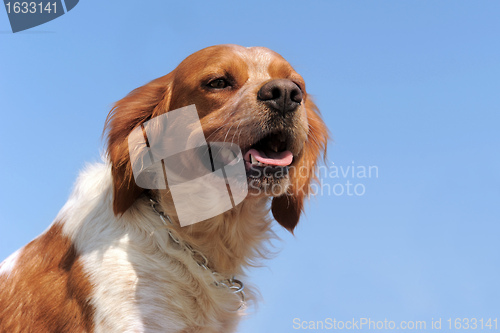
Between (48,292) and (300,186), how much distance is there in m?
1.93

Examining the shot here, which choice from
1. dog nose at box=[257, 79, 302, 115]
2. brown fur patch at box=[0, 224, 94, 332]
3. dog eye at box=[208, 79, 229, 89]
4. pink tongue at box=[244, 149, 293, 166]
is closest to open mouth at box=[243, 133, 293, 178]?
pink tongue at box=[244, 149, 293, 166]

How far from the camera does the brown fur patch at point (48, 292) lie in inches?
151

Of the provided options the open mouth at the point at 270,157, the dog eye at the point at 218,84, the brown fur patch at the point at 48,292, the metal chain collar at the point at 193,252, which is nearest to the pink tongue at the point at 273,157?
the open mouth at the point at 270,157

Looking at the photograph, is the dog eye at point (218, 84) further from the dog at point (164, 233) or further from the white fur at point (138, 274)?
the white fur at point (138, 274)

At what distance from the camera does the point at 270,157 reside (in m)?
4.04

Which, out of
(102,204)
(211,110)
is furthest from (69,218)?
(211,110)

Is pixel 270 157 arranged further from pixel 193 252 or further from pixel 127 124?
pixel 127 124

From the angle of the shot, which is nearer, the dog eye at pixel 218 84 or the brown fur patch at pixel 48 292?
the brown fur patch at pixel 48 292

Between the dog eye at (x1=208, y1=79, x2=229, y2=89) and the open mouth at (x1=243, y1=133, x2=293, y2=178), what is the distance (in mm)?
450

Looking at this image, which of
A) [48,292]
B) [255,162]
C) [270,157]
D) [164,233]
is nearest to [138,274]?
[164,233]

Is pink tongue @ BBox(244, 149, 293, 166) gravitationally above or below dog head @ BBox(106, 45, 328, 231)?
below

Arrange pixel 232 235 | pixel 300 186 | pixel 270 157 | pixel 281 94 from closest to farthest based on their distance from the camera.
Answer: pixel 281 94
pixel 270 157
pixel 232 235
pixel 300 186

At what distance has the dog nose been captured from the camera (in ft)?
12.7

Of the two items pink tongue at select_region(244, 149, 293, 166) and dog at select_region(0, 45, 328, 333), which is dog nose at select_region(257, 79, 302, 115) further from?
pink tongue at select_region(244, 149, 293, 166)
